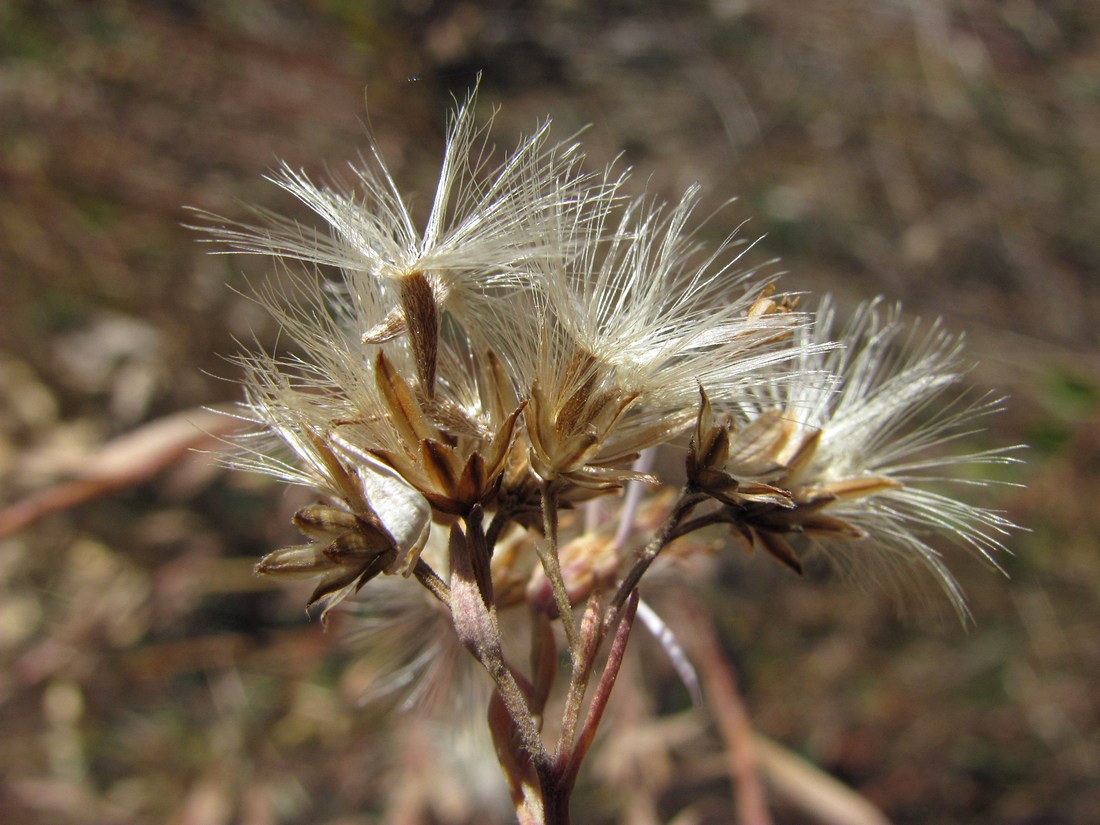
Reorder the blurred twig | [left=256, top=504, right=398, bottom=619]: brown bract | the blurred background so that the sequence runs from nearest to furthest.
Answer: [left=256, top=504, right=398, bottom=619]: brown bract < the blurred twig < the blurred background

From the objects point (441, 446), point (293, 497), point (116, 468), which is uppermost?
point (441, 446)

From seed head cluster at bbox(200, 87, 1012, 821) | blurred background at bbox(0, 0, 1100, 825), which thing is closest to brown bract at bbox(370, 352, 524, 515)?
seed head cluster at bbox(200, 87, 1012, 821)

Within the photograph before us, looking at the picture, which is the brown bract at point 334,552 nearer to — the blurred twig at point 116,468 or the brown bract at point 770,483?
the brown bract at point 770,483

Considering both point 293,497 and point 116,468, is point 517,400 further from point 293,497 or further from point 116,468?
point 293,497

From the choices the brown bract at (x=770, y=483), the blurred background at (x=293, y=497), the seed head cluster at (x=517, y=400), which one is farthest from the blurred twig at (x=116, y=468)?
the brown bract at (x=770, y=483)

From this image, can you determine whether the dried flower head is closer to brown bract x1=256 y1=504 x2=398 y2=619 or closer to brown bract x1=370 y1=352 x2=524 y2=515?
brown bract x1=370 y1=352 x2=524 y2=515

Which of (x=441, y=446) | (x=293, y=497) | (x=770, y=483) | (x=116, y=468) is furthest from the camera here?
(x=293, y=497)

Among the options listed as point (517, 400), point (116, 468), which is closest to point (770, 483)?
point (517, 400)

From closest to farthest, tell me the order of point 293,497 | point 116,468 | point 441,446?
point 441,446 < point 116,468 < point 293,497
